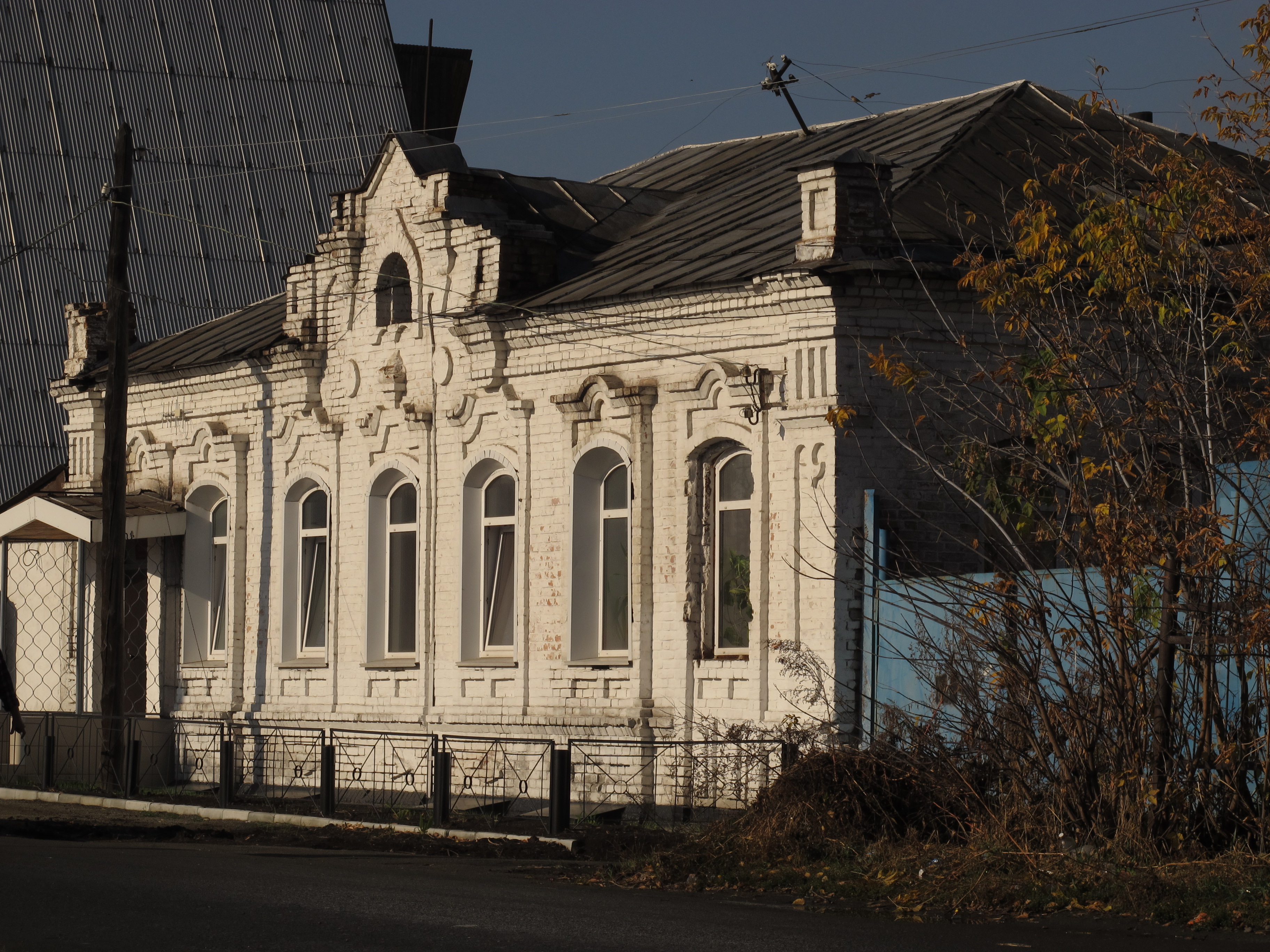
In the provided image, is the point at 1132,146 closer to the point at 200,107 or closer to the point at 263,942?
the point at 263,942

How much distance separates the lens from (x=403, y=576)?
2078 cm

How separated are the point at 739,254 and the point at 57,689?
11933mm

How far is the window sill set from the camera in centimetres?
1770

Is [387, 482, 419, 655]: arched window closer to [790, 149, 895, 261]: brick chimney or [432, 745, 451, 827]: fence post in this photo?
[432, 745, 451, 827]: fence post

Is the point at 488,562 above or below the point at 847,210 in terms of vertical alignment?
below

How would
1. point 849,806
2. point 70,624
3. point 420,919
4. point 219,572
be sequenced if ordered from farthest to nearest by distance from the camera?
point 70,624
point 219,572
point 849,806
point 420,919

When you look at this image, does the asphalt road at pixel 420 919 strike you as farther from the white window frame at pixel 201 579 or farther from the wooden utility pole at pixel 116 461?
the white window frame at pixel 201 579

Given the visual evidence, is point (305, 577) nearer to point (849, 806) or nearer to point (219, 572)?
point (219, 572)

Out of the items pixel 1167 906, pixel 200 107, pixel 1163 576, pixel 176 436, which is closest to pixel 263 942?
pixel 1167 906

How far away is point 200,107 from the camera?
3575 centimetres

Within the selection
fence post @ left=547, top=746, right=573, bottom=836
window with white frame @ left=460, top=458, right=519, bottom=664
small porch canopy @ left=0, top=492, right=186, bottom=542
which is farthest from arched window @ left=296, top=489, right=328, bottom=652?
fence post @ left=547, top=746, right=573, bottom=836

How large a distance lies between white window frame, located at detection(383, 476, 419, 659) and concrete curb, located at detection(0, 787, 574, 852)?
333 cm

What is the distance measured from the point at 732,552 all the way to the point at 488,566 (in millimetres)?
3337

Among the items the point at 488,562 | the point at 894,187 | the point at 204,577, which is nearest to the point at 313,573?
the point at 204,577
